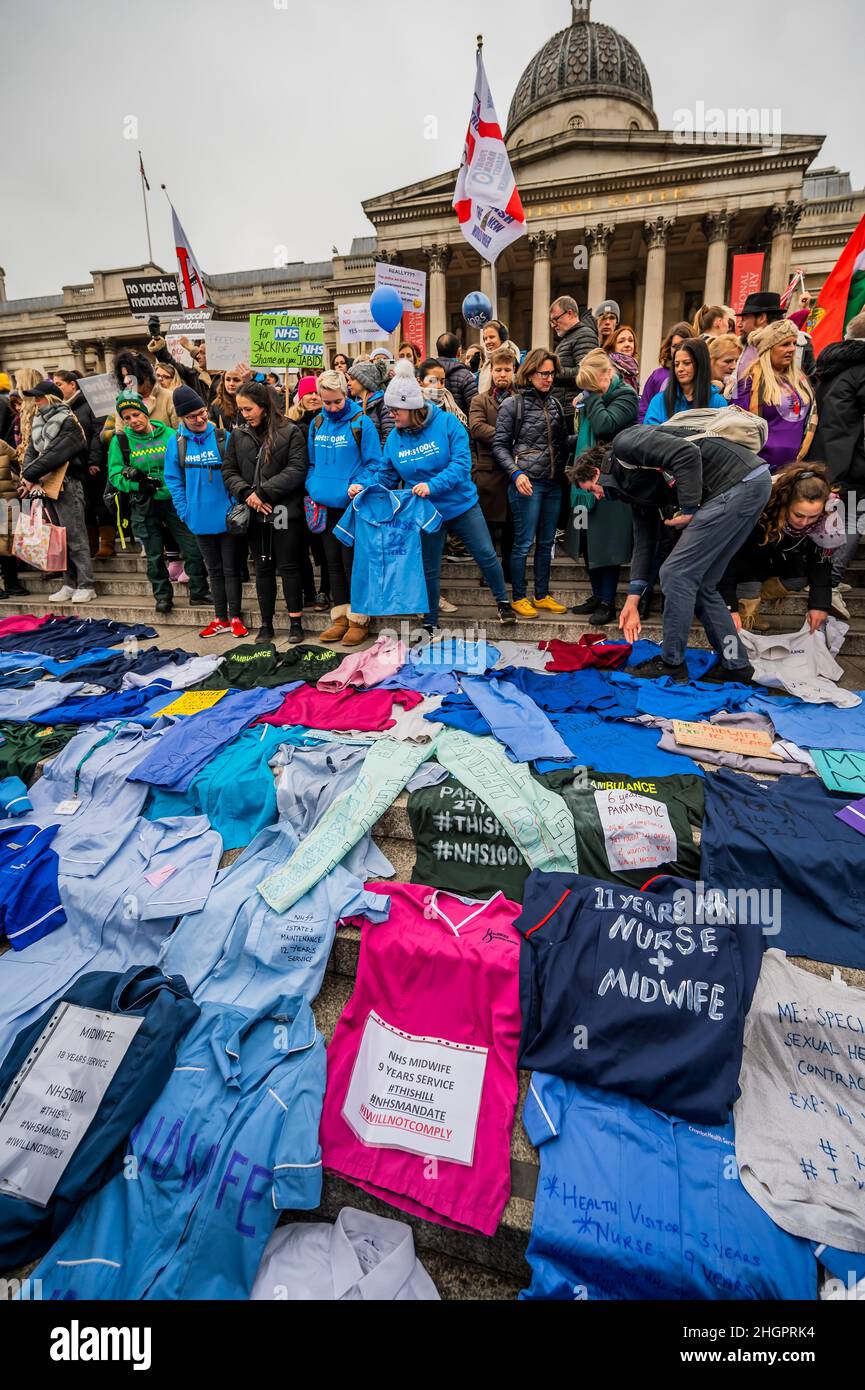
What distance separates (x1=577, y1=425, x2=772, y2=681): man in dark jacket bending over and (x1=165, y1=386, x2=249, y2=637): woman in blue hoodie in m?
3.76

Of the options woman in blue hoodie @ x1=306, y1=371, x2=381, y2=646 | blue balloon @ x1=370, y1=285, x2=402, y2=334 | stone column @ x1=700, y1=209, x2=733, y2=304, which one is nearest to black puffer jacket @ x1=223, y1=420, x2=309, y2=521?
woman in blue hoodie @ x1=306, y1=371, x2=381, y2=646

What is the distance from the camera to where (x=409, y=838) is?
3037 millimetres

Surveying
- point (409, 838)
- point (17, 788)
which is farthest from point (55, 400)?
point (409, 838)

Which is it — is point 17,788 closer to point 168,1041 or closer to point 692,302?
point 168,1041

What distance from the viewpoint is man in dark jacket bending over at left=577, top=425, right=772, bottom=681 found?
3.84 meters

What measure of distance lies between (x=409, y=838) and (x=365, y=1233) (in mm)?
1537

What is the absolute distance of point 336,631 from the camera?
18.0ft

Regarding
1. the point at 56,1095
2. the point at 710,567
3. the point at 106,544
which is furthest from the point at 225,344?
the point at 56,1095

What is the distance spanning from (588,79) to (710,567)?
43348 mm

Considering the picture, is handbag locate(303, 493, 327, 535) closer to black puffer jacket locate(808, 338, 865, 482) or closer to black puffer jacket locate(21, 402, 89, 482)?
black puffer jacket locate(21, 402, 89, 482)

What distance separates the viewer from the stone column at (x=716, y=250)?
2448cm

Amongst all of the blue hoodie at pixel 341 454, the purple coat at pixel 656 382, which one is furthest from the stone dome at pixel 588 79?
the blue hoodie at pixel 341 454

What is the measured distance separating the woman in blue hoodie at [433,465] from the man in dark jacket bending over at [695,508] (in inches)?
47.2

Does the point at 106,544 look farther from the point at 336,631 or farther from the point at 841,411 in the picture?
the point at 841,411
